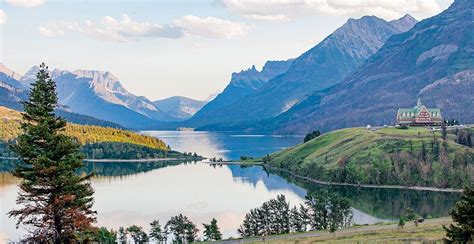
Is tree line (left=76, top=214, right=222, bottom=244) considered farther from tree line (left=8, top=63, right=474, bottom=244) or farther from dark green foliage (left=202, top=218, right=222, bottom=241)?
tree line (left=8, top=63, right=474, bottom=244)

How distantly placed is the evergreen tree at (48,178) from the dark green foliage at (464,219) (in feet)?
90.7

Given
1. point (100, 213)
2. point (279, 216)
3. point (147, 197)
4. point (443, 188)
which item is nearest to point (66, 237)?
point (279, 216)

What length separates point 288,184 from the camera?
19762cm

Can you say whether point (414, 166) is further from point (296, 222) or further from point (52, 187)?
point (52, 187)

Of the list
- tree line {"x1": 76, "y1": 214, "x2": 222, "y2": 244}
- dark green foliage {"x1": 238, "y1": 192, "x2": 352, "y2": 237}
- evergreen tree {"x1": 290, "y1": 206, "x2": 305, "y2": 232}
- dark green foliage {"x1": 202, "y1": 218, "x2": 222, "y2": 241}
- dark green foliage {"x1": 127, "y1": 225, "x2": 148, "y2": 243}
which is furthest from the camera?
evergreen tree {"x1": 290, "y1": 206, "x2": 305, "y2": 232}

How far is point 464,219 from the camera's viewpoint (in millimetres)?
40938

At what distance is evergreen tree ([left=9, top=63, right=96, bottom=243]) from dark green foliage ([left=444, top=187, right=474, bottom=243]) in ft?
90.7

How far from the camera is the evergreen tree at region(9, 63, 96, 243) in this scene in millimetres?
41812

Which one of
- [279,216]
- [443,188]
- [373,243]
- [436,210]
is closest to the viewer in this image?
[373,243]

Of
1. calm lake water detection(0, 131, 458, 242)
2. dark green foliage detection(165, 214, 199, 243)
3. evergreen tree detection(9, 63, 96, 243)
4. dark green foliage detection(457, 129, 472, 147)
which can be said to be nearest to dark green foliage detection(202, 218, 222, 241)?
dark green foliage detection(165, 214, 199, 243)

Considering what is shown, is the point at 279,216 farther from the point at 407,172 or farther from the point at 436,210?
the point at 407,172

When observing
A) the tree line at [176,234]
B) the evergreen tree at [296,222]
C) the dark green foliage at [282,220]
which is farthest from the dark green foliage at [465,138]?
the tree line at [176,234]

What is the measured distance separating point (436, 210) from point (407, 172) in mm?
47598

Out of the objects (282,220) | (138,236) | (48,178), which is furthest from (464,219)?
(138,236)
